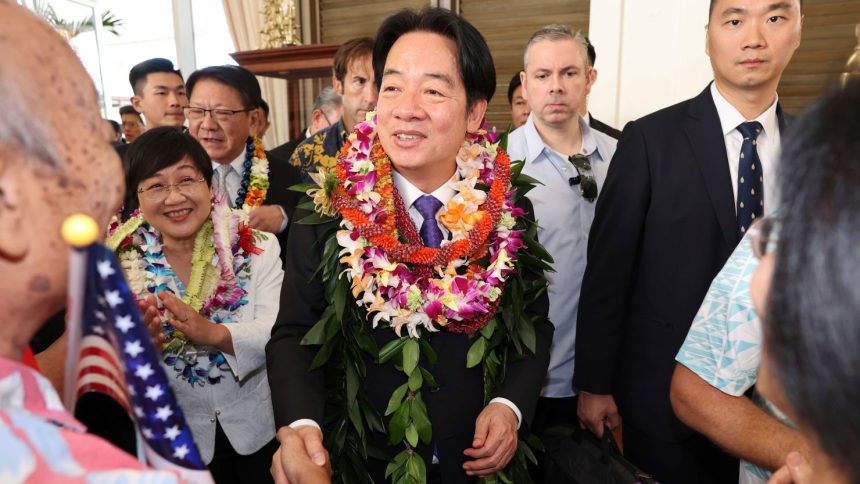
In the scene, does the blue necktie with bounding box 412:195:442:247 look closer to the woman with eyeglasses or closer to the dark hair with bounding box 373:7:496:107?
the dark hair with bounding box 373:7:496:107

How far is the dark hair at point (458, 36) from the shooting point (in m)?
1.71

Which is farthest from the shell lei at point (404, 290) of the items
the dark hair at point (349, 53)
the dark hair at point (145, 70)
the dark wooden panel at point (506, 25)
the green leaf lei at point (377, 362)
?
the dark wooden panel at point (506, 25)

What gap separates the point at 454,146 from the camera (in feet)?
5.74

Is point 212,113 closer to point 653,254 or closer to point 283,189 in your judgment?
point 283,189

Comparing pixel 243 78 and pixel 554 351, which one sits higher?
pixel 243 78

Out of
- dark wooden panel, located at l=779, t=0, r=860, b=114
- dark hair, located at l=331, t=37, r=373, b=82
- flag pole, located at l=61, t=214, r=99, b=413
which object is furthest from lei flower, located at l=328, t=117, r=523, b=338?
dark wooden panel, located at l=779, t=0, r=860, b=114

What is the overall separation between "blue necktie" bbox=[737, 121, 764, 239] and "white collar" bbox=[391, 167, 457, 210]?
0.89m

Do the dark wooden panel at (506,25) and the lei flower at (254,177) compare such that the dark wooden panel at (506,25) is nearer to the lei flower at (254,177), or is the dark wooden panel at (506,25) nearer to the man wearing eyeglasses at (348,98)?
the man wearing eyeglasses at (348,98)

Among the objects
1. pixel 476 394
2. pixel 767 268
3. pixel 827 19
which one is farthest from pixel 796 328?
pixel 827 19

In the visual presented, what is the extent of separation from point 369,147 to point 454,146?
25cm

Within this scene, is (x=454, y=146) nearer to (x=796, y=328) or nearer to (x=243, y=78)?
(x=796, y=328)

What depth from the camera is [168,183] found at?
6.55ft

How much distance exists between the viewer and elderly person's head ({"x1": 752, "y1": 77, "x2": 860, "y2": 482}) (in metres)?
0.55

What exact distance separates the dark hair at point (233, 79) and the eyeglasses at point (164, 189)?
1023mm
